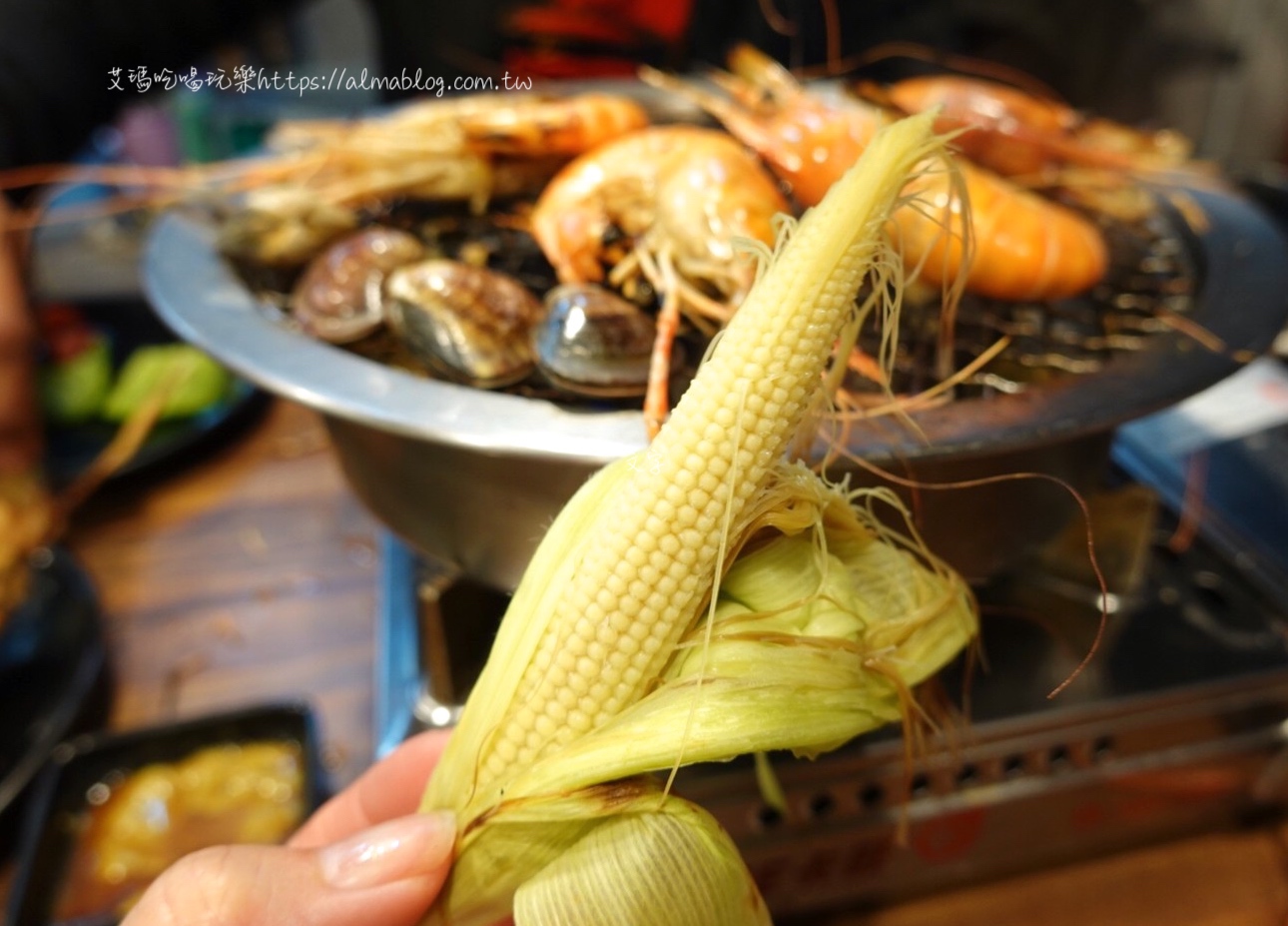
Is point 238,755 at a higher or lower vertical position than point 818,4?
lower

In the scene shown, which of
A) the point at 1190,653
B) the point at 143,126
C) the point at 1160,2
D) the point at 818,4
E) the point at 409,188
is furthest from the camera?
the point at 143,126

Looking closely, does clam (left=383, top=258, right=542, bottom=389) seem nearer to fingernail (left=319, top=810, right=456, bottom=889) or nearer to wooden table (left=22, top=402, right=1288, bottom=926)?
fingernail (left=319, top=810, right=456, bottom=889)

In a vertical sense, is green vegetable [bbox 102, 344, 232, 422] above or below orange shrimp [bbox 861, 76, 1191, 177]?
below

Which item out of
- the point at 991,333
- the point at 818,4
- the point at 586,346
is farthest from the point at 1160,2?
the point at 586,346

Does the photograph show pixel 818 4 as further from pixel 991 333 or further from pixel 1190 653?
pixel 1190 653

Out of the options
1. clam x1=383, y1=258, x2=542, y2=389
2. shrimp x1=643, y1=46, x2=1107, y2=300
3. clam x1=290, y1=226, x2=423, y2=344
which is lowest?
clam x1=290, y1=226, x2=423, y2=344

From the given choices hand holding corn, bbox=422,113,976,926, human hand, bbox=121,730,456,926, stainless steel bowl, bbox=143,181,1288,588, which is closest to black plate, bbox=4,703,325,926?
stainless steel bowl, bbox=143,181,1288,588
